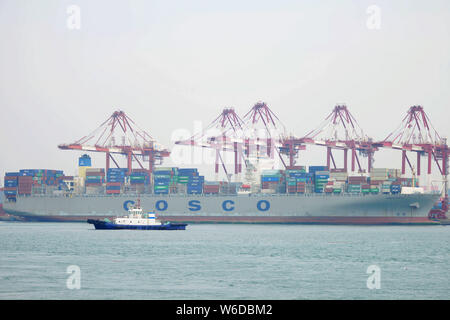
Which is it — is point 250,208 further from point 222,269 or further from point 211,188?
point 222,269

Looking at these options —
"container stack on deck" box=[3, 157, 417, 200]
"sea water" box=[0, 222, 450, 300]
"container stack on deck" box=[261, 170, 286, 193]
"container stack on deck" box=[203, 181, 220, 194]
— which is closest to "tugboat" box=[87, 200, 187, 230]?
"sea water" box=[0, 222, 450, 300]

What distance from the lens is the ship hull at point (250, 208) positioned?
93.9m

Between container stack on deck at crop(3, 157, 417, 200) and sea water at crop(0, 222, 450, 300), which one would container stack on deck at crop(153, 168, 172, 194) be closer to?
container stack on deck at crop(3, 157, 417, 200)

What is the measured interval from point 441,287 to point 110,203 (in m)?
74.3

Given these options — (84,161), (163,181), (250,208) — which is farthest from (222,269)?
(84,161)

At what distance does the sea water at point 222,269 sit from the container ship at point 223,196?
101 ft

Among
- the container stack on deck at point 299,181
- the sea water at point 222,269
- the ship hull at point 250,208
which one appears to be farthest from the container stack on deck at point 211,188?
the sea water at point 222,269

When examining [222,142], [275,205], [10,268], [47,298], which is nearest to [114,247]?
[10,268]

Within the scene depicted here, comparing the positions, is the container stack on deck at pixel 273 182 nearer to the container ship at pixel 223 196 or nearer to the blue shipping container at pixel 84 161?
the container ship at pixel 223 196

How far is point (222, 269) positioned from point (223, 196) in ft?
194

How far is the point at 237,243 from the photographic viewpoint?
60281mm

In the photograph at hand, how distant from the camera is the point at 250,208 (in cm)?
9944

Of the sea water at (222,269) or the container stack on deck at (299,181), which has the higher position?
the container stack on deck at (299,181)
